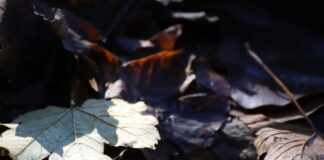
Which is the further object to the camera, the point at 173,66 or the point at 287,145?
the point at 173,66

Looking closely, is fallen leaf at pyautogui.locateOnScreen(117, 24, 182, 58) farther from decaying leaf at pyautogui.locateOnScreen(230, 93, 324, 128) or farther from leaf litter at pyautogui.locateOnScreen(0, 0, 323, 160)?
decaying leaf at pyautogui.locateOnScreen(230, 93, 324, 128)

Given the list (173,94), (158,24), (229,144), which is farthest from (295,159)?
(158,24)

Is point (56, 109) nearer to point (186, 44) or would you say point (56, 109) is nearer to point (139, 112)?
point (139, 112)

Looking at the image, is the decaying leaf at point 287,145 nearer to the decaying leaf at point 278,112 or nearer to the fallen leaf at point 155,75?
the decaying leaf at point 278,112

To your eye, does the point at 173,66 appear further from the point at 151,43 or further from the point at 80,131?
the point at 80,131

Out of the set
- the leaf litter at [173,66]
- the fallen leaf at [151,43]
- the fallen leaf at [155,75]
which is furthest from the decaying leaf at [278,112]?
the fallen leaf at [151,43]

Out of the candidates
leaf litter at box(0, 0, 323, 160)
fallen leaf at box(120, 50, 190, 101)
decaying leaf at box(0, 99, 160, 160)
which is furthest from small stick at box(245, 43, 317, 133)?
decaying leaf at box(0, 99, 160, 160)

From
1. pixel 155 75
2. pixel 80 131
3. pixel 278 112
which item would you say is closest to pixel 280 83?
pixel 278 112
